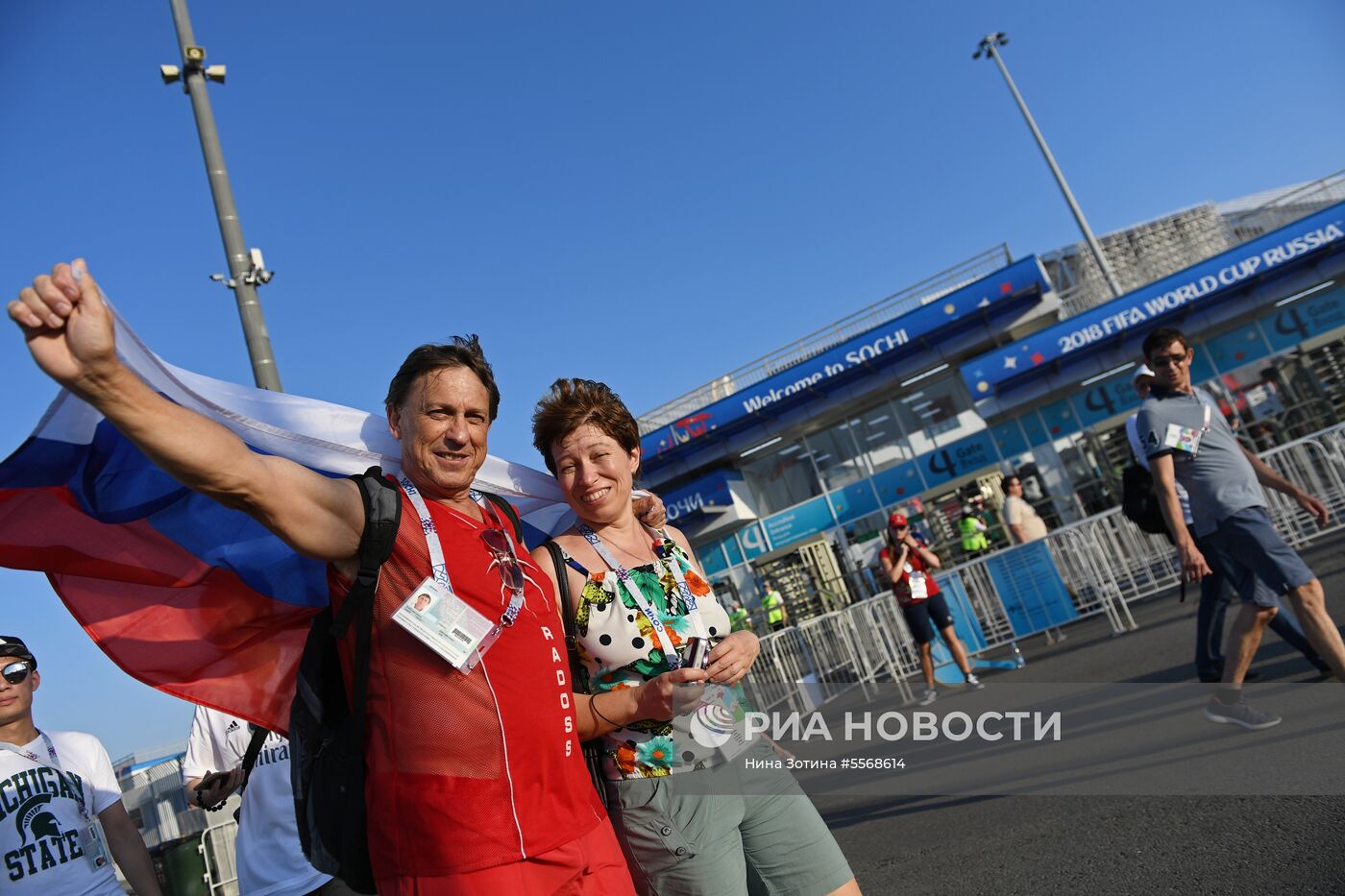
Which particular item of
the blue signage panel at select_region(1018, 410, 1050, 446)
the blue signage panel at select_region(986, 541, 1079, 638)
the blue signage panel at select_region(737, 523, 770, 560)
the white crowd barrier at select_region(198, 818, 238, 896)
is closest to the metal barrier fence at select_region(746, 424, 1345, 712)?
A: the blue signage panel at select_region(986, 541, 1079, 638)

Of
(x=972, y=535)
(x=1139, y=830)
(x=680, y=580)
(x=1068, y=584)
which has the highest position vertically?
(x=972, y=535)

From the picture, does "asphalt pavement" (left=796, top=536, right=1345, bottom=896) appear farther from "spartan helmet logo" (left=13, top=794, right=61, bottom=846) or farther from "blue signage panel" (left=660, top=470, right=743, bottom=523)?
"blue signage panel" (left=660, top=470, right=743, bottom=523)

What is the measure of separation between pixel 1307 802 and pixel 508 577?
3.31 m

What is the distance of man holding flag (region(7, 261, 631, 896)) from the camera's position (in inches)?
65.2

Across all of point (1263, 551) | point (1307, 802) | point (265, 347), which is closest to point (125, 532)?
point (265, 347)

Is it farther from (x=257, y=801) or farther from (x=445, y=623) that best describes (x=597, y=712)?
(x=257, y=801)

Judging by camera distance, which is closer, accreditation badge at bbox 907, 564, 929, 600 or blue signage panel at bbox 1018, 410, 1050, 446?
accreditation badge at bbox 907, 564, 929, 600

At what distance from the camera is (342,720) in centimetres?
198

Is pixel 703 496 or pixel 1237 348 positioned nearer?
pixel 1237 348

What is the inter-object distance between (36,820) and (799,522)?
21453 millimetres

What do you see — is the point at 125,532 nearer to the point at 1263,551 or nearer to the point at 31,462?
the point at 31,462

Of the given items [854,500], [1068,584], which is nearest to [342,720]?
[1068,584]

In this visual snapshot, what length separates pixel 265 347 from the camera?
605 centimetres

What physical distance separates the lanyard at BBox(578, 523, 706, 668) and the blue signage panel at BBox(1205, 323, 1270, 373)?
21.4 metres
